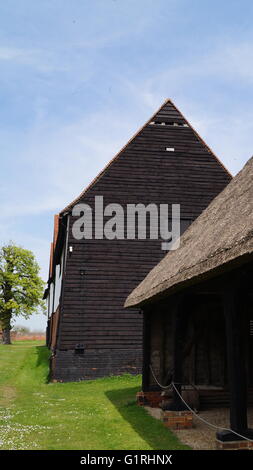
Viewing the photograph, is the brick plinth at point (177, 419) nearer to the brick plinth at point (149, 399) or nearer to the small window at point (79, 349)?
the brick plinth at point (149, 399)

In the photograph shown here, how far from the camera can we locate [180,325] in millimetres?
8773

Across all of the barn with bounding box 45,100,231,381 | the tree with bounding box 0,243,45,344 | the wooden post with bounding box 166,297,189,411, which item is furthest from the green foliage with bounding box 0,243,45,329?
the wooden post with bounding box 166,297,189,411

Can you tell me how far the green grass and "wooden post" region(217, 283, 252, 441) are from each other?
1313mm

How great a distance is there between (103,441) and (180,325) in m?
2.66

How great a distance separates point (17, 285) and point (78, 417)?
3933 centimetres

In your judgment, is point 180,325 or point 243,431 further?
point 180,325

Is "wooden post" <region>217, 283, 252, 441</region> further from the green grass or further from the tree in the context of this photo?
the tree

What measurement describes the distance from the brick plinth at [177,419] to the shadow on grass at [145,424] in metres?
0.16

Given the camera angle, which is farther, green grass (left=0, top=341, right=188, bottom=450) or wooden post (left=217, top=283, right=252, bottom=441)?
green grass (left=0, top=341, right=188, bottom=450)

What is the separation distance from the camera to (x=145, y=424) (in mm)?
8930

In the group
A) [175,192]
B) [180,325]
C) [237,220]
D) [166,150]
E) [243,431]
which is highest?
[166,150]

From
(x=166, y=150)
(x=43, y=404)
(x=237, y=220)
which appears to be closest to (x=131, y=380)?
(x=43, y=404)

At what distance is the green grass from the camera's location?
24.5 ft

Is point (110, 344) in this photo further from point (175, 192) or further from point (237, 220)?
point (237, 220)
